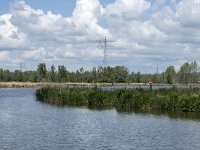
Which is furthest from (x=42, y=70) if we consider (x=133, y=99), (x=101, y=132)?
(x=101, y=132)

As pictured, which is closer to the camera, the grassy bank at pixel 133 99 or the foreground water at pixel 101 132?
the foreground water at pixel 101 132

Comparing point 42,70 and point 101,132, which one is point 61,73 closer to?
point 42,70

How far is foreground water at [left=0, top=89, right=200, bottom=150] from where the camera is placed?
91.2 ft

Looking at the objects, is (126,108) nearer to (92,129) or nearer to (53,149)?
(92,129)

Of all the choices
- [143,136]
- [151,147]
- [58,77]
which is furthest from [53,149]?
[58,77]

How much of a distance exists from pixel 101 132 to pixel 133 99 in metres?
22.2

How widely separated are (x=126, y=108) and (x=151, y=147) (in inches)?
1091

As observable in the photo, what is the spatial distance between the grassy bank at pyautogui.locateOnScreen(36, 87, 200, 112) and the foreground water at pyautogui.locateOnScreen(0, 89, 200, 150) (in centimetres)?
413

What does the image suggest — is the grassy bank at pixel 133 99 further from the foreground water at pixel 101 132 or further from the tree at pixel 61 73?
the tree at pixel 61 73

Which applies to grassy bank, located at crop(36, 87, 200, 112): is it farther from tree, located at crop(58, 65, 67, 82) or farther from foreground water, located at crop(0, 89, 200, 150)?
tree, located at crop(58, 65, 67, 82)

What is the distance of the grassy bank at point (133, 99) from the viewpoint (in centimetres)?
5053

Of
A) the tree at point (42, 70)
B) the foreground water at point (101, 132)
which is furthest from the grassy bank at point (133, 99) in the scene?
the tree at point (42, 70)

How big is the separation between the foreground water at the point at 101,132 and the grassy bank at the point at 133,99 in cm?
413

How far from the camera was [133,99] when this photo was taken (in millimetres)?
55406
